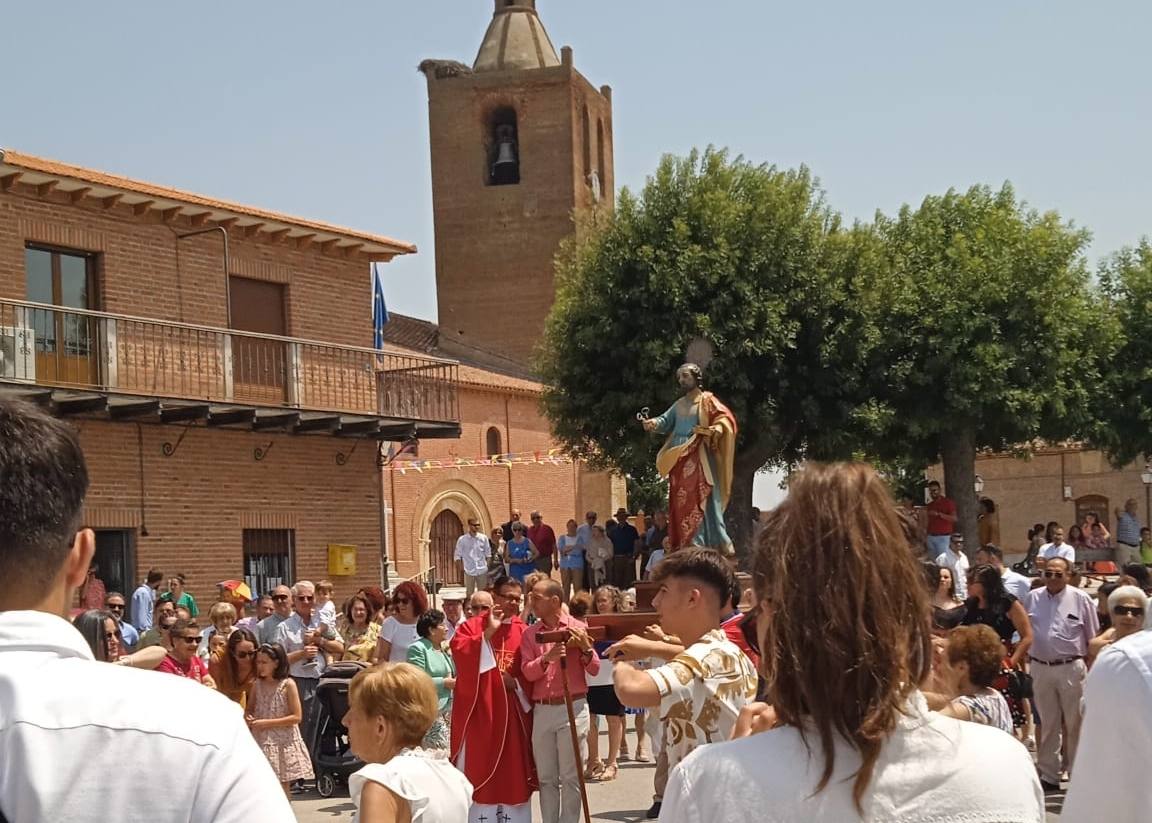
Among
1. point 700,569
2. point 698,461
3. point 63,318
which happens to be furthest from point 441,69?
point 700,569

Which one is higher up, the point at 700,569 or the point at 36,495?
the point at 36,495

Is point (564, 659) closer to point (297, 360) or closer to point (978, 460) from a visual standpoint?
point (297, 360)

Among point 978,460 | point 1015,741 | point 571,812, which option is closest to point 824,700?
point 1015,741

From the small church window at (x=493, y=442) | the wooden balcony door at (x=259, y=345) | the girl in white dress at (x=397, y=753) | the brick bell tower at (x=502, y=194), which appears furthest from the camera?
the brick bell tower at (x=502, y=194)

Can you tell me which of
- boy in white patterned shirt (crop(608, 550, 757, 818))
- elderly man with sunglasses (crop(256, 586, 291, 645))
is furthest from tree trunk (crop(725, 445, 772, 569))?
boy in white patterned shirt (crop(608, 550, 757, 818))

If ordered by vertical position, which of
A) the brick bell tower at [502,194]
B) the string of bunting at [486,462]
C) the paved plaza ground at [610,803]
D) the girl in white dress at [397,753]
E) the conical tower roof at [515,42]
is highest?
the conical tower roof at [515,42]

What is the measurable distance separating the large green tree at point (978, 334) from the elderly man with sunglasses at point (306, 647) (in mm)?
19023

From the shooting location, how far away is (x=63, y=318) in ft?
78.4

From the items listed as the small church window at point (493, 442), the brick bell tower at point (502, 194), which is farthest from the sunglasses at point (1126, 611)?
the brick bell tower at point (502, 194)

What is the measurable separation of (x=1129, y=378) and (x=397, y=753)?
3507 centimetres

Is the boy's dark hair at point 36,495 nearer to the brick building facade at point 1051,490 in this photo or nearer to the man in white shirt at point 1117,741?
the man in white shirt at point 1117,741

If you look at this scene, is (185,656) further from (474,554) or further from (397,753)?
(474,554)

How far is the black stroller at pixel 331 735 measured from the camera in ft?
45.1

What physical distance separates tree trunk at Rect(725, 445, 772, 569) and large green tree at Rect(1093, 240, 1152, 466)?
29.6 feet
